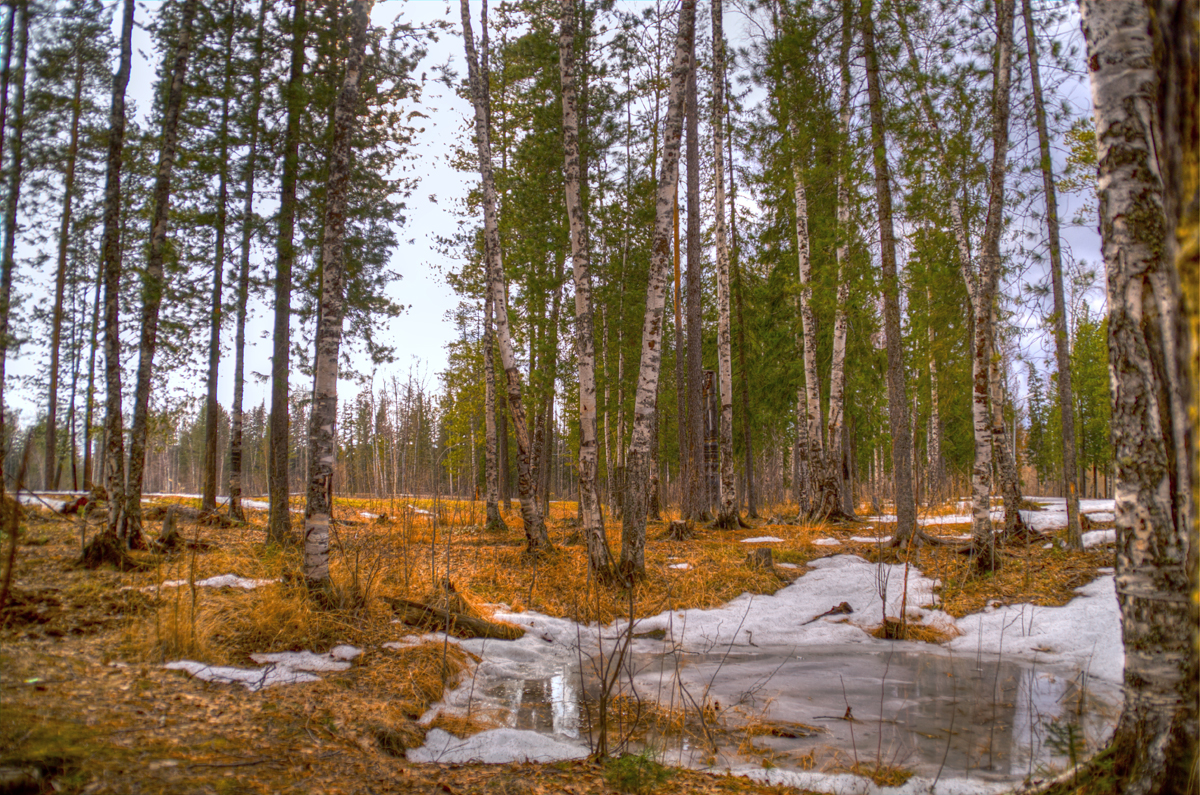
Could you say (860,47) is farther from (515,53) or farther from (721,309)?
(515,53)

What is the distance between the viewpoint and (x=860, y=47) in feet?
30.6

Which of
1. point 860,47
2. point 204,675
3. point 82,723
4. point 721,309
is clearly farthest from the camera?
point 721,309

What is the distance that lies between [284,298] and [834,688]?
9.21 metres

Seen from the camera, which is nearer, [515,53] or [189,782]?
[189,782]

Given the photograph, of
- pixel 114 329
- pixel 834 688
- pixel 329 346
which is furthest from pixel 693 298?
pixel 114 329

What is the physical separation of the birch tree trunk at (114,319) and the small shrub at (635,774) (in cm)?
645

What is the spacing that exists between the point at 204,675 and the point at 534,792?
7.58 ft

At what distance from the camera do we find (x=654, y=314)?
737 centimetres

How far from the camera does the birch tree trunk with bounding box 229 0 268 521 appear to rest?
32.4 feet

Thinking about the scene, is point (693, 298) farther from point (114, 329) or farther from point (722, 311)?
point (114, 329)

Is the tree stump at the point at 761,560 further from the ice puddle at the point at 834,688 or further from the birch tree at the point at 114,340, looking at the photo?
the birch tree at the point at 114,340

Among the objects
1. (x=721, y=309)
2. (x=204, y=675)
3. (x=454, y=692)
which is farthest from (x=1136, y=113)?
(x=721, y=309)

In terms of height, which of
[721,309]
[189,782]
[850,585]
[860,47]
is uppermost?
[860,47]

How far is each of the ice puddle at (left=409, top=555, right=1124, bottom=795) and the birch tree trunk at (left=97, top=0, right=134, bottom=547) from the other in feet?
15.5
